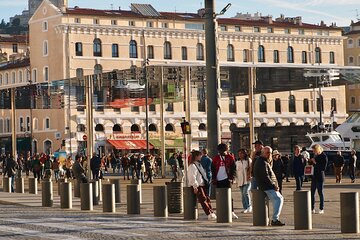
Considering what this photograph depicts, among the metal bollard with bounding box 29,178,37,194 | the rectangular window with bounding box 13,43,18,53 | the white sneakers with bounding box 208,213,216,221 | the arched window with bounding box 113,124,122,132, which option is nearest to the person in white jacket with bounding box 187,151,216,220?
the white sneakers with bounding box 208,213,216,221

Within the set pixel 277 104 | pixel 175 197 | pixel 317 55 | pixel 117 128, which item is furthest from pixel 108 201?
pixel 317 55

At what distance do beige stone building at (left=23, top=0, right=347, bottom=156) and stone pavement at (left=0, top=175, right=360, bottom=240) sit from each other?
2720 inches

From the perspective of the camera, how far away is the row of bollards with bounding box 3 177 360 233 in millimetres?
20109

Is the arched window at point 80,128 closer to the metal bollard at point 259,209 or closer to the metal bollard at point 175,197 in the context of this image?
the metal bollard at point 175,197

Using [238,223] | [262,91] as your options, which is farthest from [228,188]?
[262,91]

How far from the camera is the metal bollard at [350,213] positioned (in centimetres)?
2003

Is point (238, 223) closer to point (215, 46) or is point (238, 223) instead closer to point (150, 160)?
point (215, 46)

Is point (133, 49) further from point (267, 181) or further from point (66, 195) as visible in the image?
point (267, 181)

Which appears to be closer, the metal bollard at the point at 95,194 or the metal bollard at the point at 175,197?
the metal bollard at the point at 175,197

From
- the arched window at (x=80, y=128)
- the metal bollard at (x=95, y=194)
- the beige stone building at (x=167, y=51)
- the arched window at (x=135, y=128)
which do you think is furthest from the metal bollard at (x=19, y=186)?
the arched window at (x=135, y=128)

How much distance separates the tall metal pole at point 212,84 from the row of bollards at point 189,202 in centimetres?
388

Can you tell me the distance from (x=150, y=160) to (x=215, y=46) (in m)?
24.1

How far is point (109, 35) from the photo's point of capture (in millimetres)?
103062

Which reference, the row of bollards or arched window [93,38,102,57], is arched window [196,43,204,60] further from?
the row of bollards
